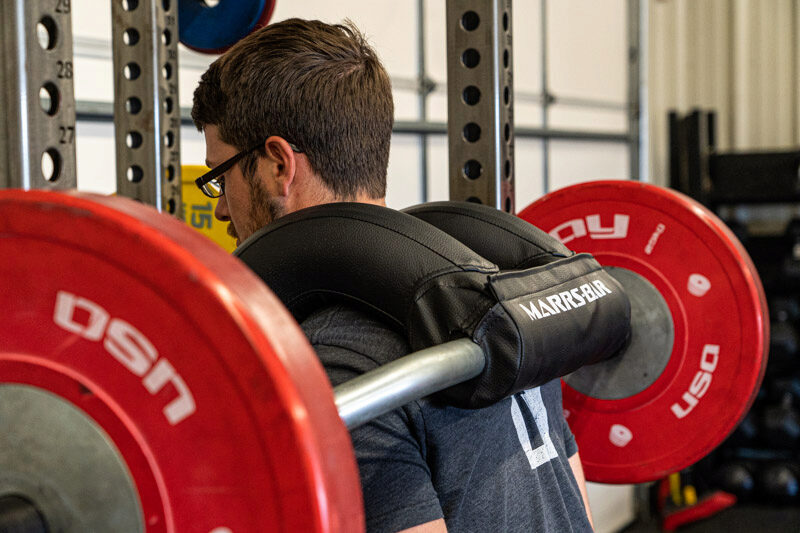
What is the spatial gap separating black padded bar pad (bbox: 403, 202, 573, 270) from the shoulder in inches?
10.7

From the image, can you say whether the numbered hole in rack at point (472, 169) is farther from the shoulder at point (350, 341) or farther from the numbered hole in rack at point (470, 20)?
the shoulder at point (350, 341)

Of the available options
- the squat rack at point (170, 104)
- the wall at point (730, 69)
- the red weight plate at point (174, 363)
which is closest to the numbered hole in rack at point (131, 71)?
the squat rack at point (170, 104)

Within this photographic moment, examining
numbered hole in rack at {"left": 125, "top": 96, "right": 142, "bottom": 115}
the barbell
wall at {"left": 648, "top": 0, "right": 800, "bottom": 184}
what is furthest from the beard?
wall at {"left": 648, "top": 0, "right": 800, "bottom": 184}

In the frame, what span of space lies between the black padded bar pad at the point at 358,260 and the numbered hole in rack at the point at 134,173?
588 mm

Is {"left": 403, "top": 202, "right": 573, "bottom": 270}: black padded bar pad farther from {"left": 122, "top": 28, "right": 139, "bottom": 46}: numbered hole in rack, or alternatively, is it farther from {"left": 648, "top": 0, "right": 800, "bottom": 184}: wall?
{"left": 648, "top": 0, "right": 800, "bottom": 184}: wall

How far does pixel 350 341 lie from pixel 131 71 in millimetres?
807

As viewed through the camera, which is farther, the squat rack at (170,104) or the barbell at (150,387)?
the squat rack at (170,104)

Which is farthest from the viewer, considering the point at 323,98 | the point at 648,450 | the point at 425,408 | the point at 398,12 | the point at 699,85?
the point at 699,85

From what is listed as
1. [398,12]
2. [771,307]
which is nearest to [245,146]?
[398,12]

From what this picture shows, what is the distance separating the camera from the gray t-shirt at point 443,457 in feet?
2.85

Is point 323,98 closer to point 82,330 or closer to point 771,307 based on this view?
point 82,330

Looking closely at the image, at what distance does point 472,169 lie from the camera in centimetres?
167

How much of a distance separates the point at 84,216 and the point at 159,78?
1.01 metres

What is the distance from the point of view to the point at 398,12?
9.82 feet
